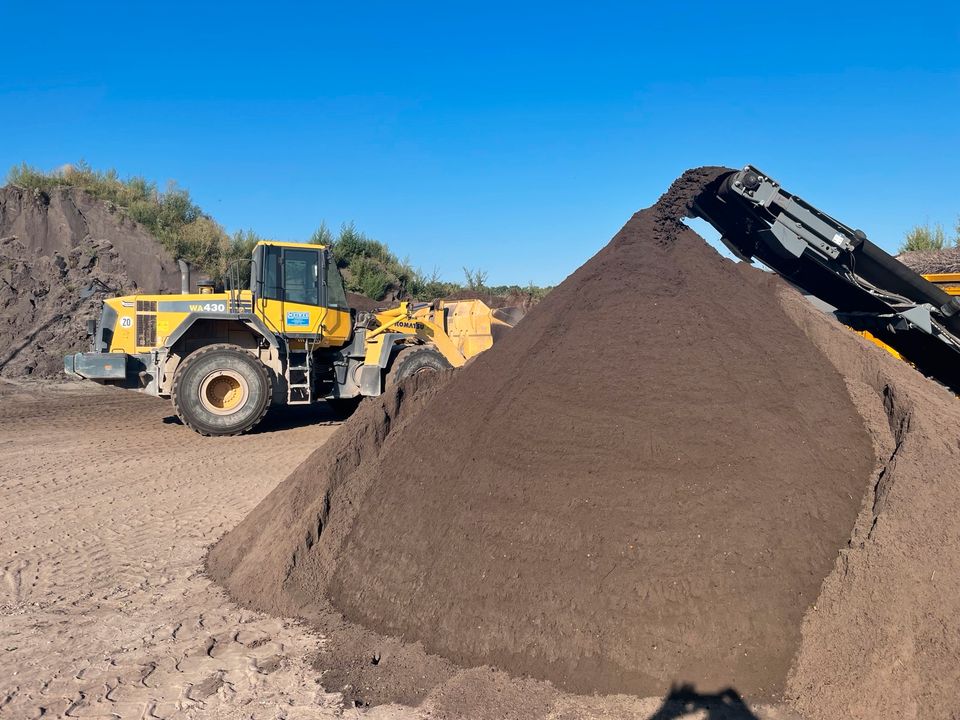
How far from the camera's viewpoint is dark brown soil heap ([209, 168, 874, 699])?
11.9ft

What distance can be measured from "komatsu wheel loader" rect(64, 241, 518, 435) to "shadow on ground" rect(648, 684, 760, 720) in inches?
310

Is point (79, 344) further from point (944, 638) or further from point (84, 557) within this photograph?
point (944, 638)

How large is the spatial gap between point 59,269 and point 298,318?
13258 mm

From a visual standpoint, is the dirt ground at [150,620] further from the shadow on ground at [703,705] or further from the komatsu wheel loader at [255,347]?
the komatsu wheel loader at [255,347]

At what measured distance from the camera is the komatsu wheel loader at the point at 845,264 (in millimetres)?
6109

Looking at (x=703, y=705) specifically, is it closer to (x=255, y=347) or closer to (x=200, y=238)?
(x=255, y=347)

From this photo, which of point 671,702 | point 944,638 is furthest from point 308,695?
point 944,638

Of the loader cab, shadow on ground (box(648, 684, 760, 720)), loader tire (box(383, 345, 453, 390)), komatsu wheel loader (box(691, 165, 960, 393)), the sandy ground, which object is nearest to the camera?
shadow on ground (box(648, 684, 760, 720))

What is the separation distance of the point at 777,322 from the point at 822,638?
231cm

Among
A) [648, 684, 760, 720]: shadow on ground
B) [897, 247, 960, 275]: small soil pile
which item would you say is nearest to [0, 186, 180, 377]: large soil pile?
[648, 684, 760, 720]: shadow on ground

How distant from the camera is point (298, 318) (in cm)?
1166

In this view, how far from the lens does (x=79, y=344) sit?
62.5 feet

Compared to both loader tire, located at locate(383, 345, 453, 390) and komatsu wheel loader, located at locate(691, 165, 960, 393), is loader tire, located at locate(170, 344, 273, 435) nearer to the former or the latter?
loader tire, located at locate(383, 345, 453, 390)

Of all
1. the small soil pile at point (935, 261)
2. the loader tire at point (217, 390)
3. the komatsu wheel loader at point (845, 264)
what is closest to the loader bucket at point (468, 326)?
the loader tire at point (217, 390)
